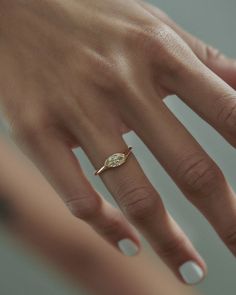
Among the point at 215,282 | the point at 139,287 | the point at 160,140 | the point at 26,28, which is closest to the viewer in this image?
the point at 160,140

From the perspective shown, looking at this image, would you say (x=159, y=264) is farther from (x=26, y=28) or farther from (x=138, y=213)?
(x=26, y=28)

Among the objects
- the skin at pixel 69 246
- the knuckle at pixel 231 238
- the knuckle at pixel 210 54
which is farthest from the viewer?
the skin at pixel 69 246

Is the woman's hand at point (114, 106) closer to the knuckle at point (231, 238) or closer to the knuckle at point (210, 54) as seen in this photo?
the knuckle at point (231, 238)

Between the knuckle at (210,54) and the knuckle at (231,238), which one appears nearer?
the knuckle at (231,238)

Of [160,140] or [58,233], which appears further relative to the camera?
[58,233]

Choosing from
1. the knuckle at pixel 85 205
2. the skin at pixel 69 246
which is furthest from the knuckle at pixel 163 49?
the skin at pixel 69 246

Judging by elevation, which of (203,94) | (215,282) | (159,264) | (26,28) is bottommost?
(215,282)

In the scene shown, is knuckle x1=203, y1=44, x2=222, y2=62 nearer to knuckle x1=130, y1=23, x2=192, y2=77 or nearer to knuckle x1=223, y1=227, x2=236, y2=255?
knuckle x1=130, y1=23, x2=192, y2=77

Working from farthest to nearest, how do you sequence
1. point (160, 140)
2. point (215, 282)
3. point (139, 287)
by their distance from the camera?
point (215, 282) → point (139, 287) → point (160, 140)

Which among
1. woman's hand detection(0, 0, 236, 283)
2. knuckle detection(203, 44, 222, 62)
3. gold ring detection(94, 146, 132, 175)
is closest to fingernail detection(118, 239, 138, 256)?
woman's hand detection(0, 0, 236, 283)

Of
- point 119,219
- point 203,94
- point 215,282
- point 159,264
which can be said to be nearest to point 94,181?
point 159,264
